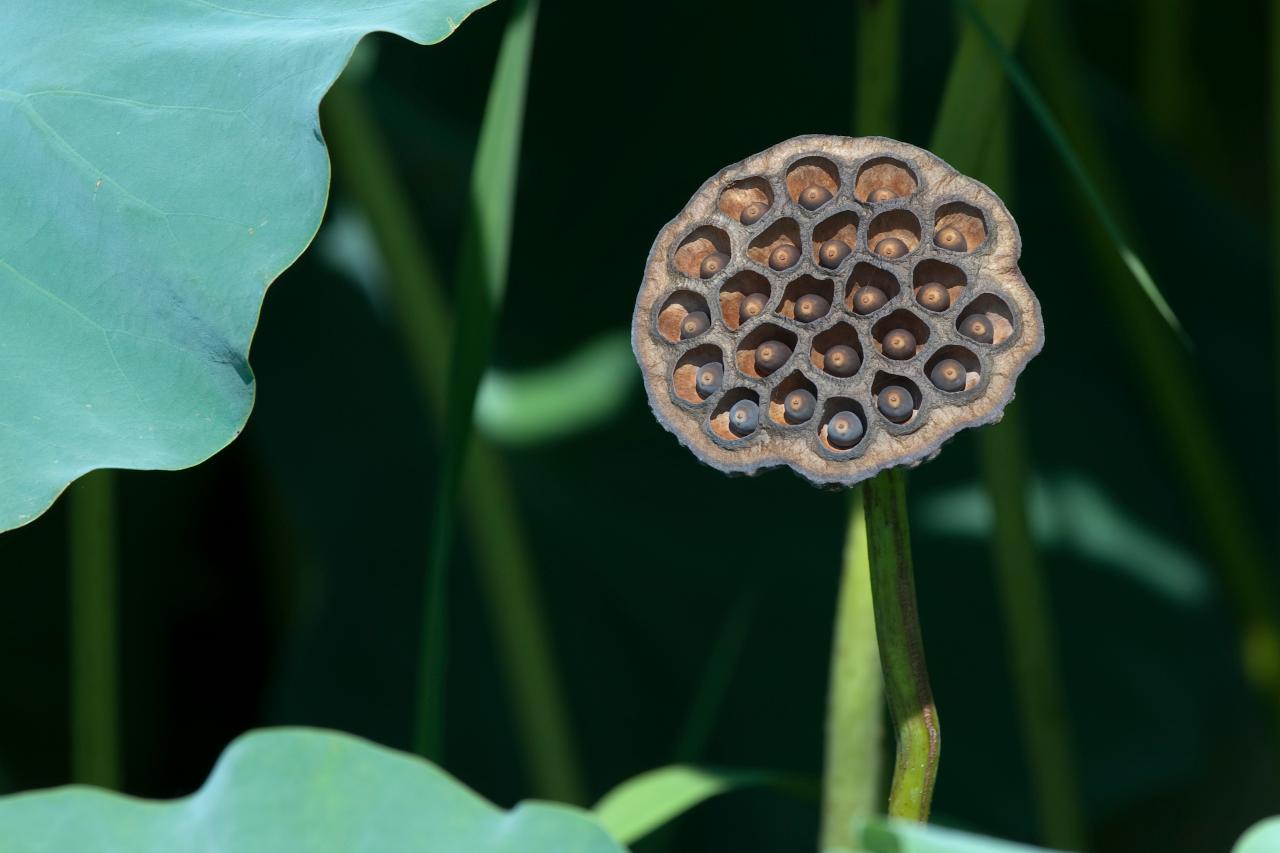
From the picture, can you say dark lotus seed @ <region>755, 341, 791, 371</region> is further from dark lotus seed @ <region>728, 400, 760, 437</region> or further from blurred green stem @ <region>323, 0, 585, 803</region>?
blurred green stem @ <region>323, 0, 585, 803</region>

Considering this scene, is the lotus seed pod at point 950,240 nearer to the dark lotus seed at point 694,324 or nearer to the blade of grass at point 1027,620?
the dark lotus seed at point 694,324

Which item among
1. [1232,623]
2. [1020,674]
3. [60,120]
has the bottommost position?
[1232,623]

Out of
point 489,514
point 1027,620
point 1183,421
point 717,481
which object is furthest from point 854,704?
point 717,481

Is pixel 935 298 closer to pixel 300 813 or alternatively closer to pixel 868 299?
pixel 868 299

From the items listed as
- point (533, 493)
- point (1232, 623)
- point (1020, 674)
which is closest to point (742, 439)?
point (1020, 674)

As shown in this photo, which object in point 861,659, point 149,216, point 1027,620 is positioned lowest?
point 1027,620

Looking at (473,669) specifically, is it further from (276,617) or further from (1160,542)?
(1160,542)
